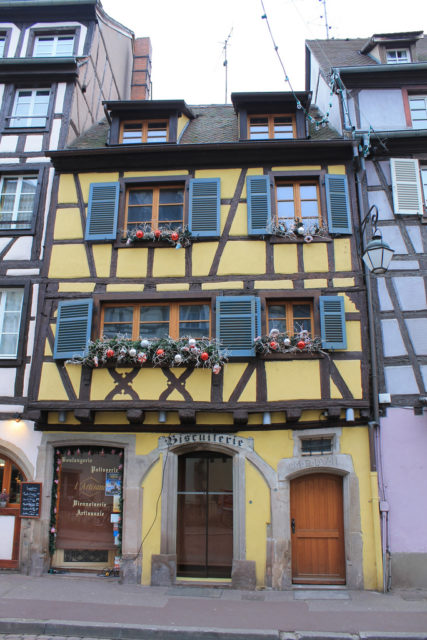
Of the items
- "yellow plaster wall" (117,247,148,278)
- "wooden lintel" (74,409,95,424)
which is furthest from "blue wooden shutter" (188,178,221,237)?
"wooden lintel" (74,409,95,424)

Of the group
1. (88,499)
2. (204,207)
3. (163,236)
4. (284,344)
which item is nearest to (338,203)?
(204,207)

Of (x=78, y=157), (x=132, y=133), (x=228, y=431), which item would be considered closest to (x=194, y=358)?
(x=228, y=431)

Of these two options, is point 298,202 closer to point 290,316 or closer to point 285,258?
point 285,258

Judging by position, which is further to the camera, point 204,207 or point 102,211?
point 102,211

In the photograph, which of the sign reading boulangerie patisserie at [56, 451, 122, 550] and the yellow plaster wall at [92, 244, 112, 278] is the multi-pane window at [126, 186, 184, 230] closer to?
the yellow plaster wall at [92, 244, 112, 278]

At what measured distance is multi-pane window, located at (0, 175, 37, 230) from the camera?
11164mm

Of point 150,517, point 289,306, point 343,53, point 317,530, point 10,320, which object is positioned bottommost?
point 317,530

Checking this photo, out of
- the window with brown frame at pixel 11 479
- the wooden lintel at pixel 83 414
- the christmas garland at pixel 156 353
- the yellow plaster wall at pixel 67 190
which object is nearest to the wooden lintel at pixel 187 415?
the christmas garland at pixel 156 353

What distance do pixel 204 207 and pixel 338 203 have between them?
8.98 feet

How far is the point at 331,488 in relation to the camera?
9531 mm

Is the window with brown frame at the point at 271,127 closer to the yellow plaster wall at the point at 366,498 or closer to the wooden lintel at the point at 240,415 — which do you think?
the wooden lintel at the point at 240,415

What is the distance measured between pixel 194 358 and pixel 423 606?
5.36 m

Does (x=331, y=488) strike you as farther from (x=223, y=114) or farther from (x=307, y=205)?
(x=223, y=114)

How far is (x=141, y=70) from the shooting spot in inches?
671
